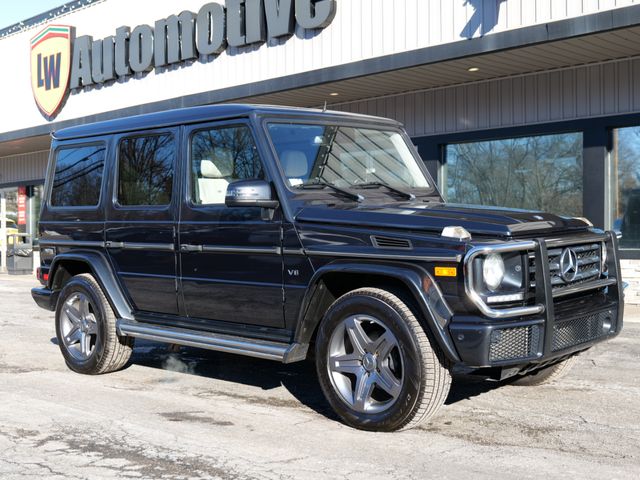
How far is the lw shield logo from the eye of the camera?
2119 centimetres

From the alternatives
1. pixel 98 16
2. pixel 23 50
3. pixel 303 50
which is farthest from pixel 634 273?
pixel 23 50

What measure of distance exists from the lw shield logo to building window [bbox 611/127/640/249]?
14.2 m

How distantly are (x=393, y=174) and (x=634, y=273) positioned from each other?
292 inches

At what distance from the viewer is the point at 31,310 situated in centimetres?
1296

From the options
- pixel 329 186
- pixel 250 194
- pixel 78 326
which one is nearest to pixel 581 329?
pixel 329 186

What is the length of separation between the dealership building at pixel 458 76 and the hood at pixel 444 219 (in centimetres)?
554

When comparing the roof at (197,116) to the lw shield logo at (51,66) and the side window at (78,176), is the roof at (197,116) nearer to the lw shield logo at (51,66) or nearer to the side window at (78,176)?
the side window at (78,176)

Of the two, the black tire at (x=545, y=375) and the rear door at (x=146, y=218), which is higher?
the rear door at (x=146, y=218)

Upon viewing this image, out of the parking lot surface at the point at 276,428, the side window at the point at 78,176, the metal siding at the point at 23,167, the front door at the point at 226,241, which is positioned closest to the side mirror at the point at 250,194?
the front door at the point at 226,241

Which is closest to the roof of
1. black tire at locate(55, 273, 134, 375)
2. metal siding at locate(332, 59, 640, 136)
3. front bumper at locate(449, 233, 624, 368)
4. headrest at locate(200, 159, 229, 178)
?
headrest at locate(200, 159, 229, 178)

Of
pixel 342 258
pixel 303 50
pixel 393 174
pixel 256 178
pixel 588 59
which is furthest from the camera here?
pixel 303 50

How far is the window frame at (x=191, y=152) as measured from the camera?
5777 millimetres

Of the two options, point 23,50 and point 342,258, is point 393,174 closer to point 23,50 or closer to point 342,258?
point 342,258

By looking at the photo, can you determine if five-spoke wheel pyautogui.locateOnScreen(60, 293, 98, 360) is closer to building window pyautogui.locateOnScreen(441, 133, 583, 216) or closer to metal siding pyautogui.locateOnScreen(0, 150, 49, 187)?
building window pyautogui.locateOnScreen(441, 133, 583, 216)
